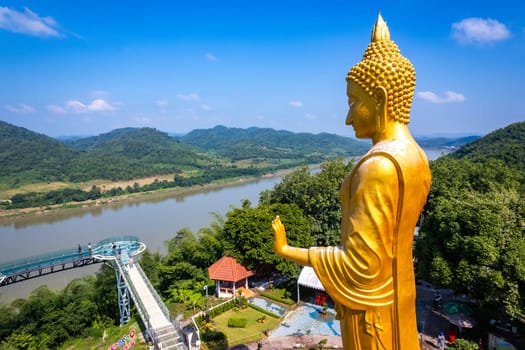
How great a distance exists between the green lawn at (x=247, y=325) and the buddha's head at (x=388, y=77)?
505 inches

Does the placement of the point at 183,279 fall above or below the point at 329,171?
below

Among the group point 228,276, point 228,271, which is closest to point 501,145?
point 228,271

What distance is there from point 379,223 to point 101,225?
157ft

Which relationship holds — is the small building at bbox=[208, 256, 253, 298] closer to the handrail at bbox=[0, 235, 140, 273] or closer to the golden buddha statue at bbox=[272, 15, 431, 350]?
the handrail at bbox=[0, 235, 140, 273]

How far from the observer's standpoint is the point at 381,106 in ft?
15.4

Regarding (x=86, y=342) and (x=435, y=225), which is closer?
(x=435, y=225)

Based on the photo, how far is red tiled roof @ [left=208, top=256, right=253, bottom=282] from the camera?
1873 centimetres

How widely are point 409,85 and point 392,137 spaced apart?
30.2 inches

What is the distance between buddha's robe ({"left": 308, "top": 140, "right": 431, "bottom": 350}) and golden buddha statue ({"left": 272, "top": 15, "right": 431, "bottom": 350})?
0.01m

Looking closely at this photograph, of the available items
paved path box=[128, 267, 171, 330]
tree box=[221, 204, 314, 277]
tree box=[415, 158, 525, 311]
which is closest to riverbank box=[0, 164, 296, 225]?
paved path box=[128, 267, 171, 330]

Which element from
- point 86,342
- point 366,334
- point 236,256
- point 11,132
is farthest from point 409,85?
point 11,132

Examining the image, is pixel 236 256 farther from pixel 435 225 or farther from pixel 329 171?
pixel 435 225

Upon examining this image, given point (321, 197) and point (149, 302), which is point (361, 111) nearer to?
point (149, 302)

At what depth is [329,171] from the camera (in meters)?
23.7
